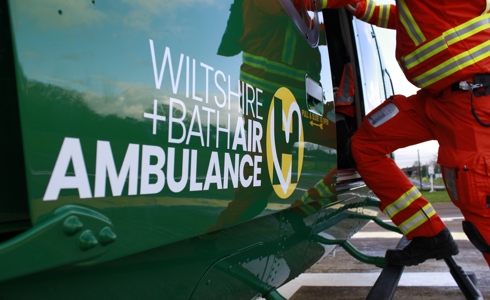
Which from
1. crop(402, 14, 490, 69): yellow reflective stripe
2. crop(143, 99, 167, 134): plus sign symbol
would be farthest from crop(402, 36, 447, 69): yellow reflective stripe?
crop(143, 99, 167, 134): plus sign symbol

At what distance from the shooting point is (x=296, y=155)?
1489mm

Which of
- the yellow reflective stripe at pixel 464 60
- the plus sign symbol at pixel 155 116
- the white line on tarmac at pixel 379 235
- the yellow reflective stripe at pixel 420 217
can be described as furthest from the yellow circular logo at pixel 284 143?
the white line on tarmac at pixel 379 235

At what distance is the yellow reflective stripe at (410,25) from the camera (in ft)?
6.70

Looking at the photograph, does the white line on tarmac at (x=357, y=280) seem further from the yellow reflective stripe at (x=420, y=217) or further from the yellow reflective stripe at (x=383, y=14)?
the yellow reflective stripe at (x=383, y=14)

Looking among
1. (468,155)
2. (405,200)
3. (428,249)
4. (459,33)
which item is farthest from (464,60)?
(428,249)

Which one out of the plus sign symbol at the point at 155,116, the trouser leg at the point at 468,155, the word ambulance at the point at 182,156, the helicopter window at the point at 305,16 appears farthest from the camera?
the trouser leg at the point at 468,155

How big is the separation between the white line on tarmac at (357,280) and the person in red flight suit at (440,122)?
125cm

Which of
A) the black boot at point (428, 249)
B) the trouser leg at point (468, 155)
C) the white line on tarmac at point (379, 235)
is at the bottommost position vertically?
the white line on tarmac at point (379, 235)

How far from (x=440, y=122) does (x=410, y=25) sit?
478mm

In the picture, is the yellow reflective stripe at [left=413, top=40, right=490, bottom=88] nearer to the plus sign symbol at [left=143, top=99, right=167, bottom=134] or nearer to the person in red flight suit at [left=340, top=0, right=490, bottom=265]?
the person in red flight suit at [left=340, top=0, right=490, bottom=265]

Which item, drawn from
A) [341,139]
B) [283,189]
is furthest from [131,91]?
[341,139]

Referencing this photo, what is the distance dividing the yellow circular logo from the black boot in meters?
1.20

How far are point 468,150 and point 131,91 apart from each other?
1.65 m

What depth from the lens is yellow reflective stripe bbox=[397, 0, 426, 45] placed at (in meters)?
2.04
